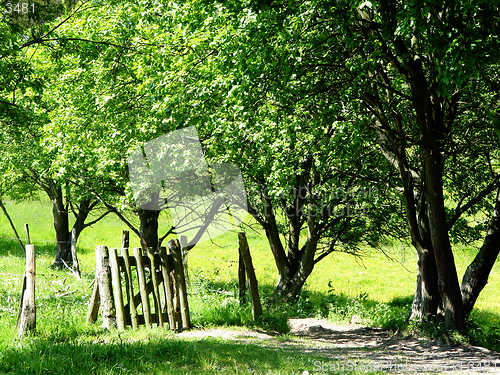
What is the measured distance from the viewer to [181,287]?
788 cm

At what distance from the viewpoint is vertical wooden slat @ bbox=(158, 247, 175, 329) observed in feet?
25.5

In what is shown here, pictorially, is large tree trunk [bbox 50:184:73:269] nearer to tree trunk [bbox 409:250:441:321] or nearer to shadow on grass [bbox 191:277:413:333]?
shadow on grass [bbox 191:277:413:333]

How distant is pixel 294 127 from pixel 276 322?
418cm

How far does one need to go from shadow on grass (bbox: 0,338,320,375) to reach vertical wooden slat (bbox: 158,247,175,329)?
4.91 ft

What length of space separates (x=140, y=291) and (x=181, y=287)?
0.75 meters

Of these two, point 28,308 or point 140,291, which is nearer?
point 28,308

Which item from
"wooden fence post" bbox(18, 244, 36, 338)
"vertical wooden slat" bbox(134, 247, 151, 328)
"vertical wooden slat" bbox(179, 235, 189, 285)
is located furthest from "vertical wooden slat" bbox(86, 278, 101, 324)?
"vertical wooden slat" bbox(179, 235, 189, 285)

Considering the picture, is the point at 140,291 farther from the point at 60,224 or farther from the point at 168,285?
the point at 60,224

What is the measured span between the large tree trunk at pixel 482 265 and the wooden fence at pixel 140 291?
598 centimetres

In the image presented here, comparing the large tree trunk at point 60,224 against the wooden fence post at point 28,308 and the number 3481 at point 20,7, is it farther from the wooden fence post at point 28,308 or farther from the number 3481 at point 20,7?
the wooden fence post at point 28,308

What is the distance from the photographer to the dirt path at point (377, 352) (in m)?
5.94

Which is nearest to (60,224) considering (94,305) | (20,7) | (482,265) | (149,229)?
(149,229)

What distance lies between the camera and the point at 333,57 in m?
8.39

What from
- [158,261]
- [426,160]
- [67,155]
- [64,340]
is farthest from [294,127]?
[67,155]
